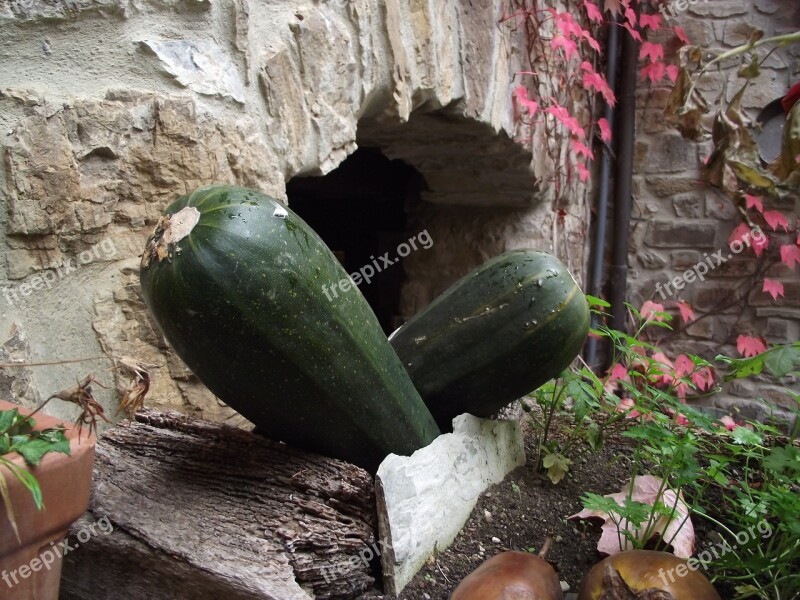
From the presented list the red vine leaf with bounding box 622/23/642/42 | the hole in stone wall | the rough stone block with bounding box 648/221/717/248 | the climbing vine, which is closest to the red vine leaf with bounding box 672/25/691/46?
the climbing vine

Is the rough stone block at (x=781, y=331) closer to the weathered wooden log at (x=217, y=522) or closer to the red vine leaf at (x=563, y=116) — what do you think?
the red vine leaf at (x=563, y=116)

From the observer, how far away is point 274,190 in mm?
1089

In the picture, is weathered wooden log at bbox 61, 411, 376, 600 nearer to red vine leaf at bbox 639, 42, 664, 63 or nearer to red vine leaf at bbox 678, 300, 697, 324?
red vine leaf at bbox 678, 300, 697, 324

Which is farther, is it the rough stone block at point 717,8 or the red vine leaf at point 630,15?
the rough stone block at point 717,8

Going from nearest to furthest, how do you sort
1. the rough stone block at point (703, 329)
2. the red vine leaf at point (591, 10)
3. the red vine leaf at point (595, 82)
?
the red vine leaf at point (591, 10) < the red vine leaf at point (595, 82) < the rough stone block at point (703, 329)

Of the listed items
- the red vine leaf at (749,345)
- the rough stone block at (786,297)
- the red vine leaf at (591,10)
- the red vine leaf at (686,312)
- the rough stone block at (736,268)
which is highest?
the red vine leaf at (591,10)

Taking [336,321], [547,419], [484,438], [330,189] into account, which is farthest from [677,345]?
[336,321]

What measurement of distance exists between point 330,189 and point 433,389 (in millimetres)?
1604

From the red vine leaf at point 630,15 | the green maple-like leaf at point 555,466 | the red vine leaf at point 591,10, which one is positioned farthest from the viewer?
the red vine leaf at point 630,15

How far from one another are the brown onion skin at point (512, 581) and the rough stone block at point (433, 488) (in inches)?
3.4

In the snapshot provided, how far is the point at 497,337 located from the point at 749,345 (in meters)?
2.27

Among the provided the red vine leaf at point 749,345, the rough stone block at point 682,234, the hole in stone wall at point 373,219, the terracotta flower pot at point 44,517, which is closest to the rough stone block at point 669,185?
the rough stone block at point 682,234

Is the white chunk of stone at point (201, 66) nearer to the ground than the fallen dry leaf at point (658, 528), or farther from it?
farther from it

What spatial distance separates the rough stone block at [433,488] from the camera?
79 centimetres
